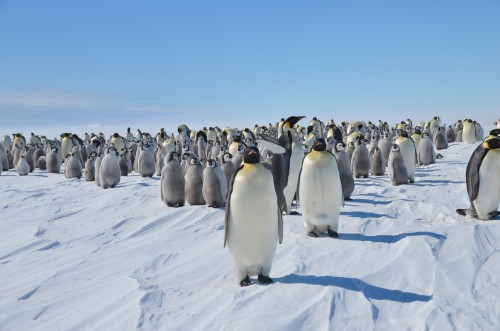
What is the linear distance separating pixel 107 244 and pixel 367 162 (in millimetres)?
7986

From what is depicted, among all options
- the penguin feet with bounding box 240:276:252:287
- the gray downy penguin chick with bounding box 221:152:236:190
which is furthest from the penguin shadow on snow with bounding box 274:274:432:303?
the gray downy penguin chick with bounding box 221:152:236:190

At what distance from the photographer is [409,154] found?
1171 centimetres

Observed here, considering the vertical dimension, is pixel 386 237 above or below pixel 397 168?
below

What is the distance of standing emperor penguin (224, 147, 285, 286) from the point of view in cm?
429

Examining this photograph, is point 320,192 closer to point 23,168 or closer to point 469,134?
point 23,168

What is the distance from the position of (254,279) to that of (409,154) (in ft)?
27.6

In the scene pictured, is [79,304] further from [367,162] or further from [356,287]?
[367,162]

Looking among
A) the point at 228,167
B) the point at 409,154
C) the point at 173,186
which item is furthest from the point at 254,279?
the point at 409,154

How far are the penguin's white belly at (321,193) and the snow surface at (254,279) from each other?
28 cm

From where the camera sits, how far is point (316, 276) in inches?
177

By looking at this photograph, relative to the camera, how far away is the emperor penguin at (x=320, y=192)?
6.02 meters

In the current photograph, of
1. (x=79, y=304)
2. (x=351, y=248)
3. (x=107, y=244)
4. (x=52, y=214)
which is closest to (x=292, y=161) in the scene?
(x=351, y=248)

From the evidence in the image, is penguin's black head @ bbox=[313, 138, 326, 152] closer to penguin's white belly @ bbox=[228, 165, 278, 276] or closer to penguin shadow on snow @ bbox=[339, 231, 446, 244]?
penguin shadow on snow @ bbox=[339, 231, 446, 244]

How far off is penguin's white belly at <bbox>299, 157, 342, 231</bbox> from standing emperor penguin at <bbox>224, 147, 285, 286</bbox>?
1.73 metres
